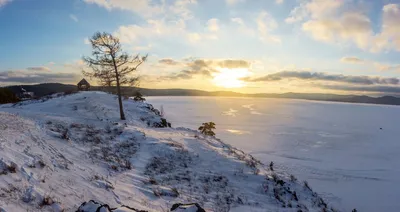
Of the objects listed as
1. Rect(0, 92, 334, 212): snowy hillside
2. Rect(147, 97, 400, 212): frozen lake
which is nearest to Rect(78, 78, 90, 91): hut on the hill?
Rect(147, 97, 400, 212): frozen lake

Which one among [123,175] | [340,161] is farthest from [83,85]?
[123,175]

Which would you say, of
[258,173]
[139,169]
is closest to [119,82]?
[139,169]

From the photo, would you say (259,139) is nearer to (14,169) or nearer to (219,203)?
(219,203)

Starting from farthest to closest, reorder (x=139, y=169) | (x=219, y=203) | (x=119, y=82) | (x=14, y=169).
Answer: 1. (x=119, y=82)
2. (x=139, y=169)
3. (x=219, y=203)
4. (x=14, y=169)

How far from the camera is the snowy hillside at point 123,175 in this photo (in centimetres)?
900

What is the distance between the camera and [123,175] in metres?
13.2

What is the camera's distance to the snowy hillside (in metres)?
9.00

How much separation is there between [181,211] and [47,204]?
3.84 meters

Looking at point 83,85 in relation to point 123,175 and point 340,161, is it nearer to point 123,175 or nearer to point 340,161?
point 340,161

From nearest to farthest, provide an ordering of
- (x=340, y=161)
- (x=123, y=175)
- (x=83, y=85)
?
(x=123, y=175) → (x=340, y=161) → (x=83, y=85)

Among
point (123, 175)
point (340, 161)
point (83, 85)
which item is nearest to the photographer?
point (123, 175)

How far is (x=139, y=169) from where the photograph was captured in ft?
49.0

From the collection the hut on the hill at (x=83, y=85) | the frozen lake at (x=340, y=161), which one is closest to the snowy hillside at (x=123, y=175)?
the frozen lake at (x=340, y=161)

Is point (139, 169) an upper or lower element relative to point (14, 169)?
lower
